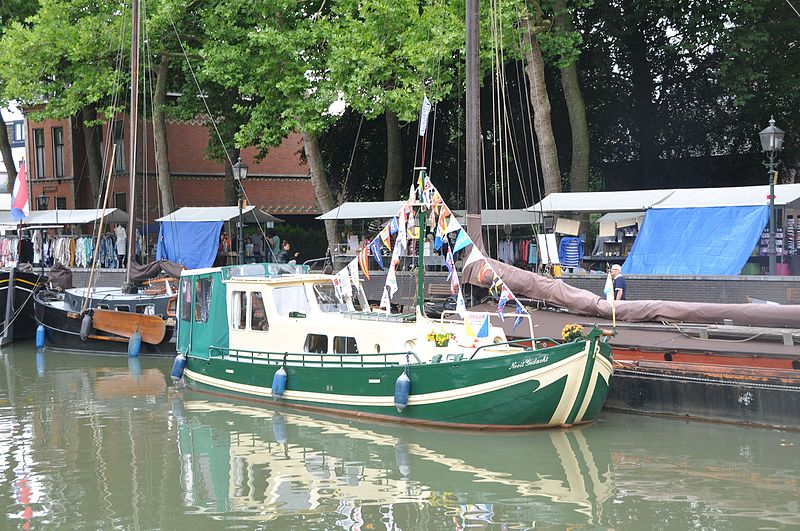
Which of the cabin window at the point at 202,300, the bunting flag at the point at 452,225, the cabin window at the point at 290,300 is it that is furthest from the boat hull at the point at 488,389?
the cabin window at the point at 202,300

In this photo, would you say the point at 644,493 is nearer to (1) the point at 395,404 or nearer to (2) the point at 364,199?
(1) the point at 395,404

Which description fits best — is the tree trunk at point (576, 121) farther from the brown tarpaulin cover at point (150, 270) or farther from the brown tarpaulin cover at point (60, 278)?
the brown tarpaulin cover at point (60, 278)

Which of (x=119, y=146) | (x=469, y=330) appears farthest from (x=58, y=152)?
(x=469, y=330)

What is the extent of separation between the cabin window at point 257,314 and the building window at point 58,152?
35.5 meters

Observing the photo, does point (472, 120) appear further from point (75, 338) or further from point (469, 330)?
point (75, 338)

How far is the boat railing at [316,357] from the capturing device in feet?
50.6

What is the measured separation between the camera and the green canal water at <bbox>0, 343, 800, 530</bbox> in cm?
1089

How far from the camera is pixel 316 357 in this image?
651 inches

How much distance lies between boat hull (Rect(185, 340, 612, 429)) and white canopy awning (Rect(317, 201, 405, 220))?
14.4m

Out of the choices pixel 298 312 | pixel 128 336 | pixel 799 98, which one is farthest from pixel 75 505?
pixel 799 98

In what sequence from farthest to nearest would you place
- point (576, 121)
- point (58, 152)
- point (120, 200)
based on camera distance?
point (58, 152)
point (120, 200)
point (576, 121)

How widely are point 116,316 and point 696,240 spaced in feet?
50.6

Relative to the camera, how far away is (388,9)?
26.6m

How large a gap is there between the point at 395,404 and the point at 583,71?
75.6 feet
